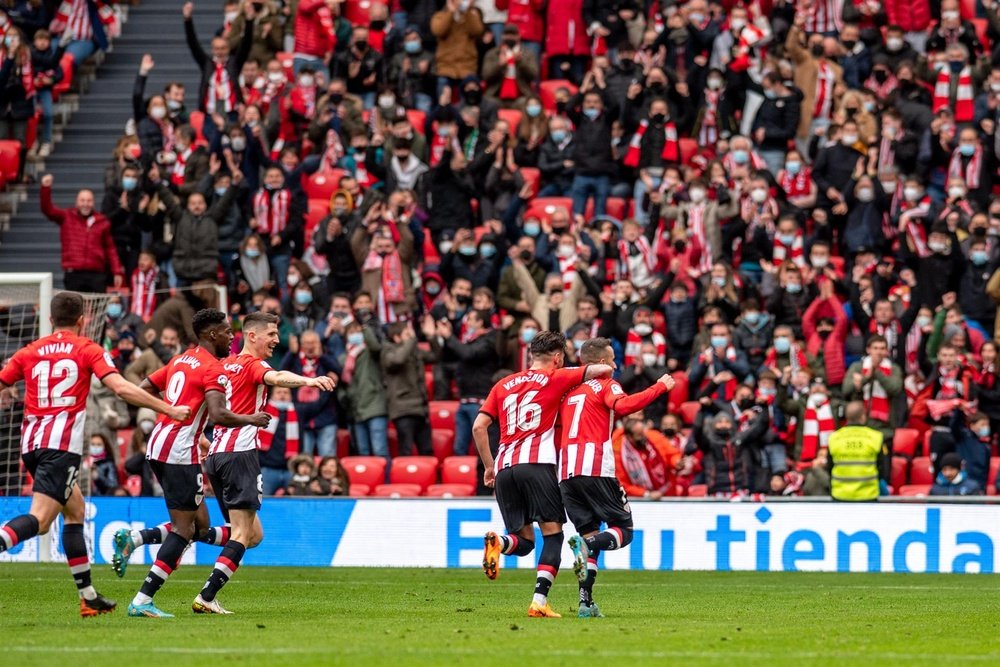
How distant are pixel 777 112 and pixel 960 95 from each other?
254 cm

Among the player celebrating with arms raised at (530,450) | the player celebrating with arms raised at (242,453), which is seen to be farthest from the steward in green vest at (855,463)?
the player celebrating with arms raised at (242,453)

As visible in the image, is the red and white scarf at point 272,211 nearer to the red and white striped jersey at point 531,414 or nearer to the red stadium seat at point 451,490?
the red stadium seat at point 451,490

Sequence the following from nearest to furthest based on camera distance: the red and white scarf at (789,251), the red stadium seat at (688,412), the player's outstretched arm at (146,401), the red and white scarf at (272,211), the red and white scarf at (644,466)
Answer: the player's outstretched arm at (146,401)
the red and white scarf at (644,466)
the red stadium seat at (688,412)
the red and white scarf at (789,251)
the red and white scarf at (272,211)

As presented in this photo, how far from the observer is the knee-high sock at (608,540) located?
1295cm

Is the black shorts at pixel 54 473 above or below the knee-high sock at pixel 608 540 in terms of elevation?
above

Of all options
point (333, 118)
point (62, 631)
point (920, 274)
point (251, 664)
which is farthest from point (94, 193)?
point (251, 664)

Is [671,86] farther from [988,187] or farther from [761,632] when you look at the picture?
[761,632]

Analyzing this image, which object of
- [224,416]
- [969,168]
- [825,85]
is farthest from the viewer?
[825,85]

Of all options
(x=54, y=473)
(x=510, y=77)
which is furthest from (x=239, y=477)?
(x=510, y=77)

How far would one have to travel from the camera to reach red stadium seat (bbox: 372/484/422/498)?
2219 centimetres

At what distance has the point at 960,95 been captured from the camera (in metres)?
24.9

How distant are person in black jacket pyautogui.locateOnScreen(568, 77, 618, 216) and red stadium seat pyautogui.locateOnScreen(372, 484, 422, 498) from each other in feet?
16.9

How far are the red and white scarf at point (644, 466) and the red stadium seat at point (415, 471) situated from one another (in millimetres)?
2681

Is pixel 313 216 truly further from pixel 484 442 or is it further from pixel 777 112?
pixel 484 442
